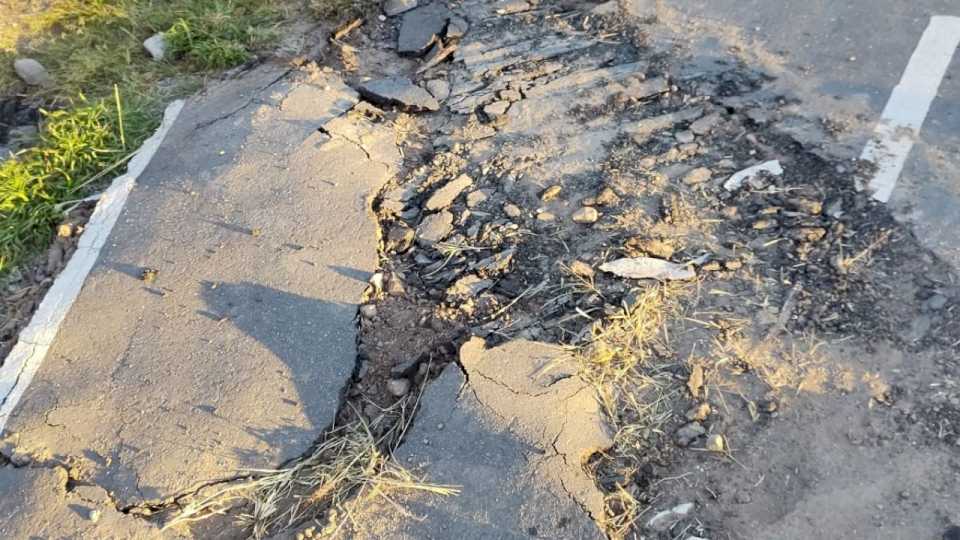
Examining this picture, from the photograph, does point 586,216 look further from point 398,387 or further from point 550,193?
point 398,387

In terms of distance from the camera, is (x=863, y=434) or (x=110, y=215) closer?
(x=863, y=434)

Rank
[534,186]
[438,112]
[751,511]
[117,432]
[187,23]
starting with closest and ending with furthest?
[751,511] < [117,432] < [534,186] < [438,112] < [187,23]

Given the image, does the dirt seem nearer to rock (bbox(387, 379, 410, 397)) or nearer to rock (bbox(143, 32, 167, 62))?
rock (bbox(387, 379, 410, 397))

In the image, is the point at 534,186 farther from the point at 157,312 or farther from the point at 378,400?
the point at 157,312

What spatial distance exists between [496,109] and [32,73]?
10.9ft

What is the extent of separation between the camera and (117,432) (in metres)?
3.50

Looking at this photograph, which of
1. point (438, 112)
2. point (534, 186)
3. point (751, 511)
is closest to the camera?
point (751, 511)

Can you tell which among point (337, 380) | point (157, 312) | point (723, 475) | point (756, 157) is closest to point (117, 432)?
point (157, 312)

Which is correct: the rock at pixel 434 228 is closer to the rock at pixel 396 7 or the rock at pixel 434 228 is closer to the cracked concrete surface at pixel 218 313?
the cracked concrete surface at pixel 218 313

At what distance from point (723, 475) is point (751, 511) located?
6.8 inches

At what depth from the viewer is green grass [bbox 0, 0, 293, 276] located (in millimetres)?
4621

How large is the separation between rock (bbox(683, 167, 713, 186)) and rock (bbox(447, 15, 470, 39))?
1939 mm

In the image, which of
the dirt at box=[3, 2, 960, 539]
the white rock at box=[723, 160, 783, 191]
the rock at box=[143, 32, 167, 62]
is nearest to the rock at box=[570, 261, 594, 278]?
the dirt at box=[3, 2, 960, 539]

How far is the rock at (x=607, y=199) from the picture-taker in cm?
422
